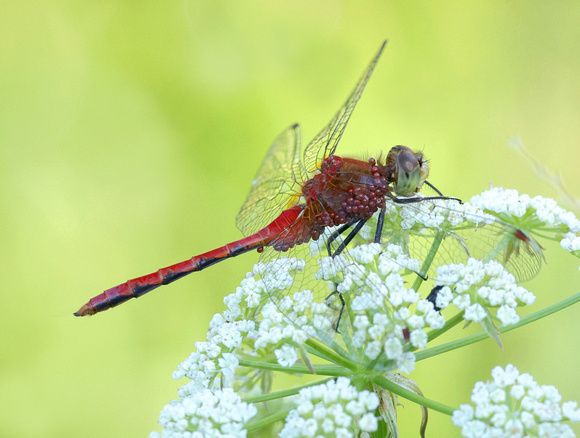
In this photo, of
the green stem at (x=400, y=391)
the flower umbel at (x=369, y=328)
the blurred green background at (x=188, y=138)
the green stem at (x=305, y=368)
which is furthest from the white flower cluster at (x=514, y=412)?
the blurred green background at (x=188, y=138)

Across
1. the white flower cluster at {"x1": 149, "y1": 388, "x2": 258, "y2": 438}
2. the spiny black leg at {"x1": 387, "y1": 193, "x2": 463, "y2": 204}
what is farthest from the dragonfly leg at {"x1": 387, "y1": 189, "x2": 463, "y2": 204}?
the white flower cluster at {"x1": 149, "y1": 388, "x2": 258, "y2": 438}

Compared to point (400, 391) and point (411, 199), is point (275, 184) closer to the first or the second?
point (411, 199)

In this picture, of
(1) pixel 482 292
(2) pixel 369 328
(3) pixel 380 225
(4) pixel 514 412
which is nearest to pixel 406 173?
(3) pixel 380 225

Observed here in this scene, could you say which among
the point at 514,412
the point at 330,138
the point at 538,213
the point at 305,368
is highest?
the point at 330,138

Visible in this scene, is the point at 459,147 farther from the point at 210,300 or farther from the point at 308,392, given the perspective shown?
the point at 308,392

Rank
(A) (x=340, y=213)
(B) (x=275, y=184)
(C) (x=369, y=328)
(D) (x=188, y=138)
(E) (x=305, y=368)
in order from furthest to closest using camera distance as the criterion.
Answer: (D) (x=188, y=138) < (B) (x=275, y=184) < (A) (x=340, y=213) < (E) (x=305, y=368) < (C) (x=369, y=328)

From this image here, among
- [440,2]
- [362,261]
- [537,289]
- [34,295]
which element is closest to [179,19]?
[440,2]
